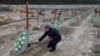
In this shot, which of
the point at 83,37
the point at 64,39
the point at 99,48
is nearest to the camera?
the point at 99,48

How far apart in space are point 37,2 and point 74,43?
33690 mm

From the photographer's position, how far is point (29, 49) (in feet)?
31.9

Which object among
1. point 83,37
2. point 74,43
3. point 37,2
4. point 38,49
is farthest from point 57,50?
point 37,2

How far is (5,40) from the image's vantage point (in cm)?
1159

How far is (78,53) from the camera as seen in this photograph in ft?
31.1

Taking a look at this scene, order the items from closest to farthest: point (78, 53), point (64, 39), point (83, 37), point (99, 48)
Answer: point (78, 53) < point (99, 48) < point (64, 39) < point (83, 37)

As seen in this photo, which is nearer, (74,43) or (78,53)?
(78,53)

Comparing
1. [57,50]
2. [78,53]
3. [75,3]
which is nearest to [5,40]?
[57,50]

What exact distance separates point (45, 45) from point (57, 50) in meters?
0.85

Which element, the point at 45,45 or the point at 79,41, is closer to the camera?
the point at 45,45

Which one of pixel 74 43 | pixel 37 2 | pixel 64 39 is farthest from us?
pixel 37 2

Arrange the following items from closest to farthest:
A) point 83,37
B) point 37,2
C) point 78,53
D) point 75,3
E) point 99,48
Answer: point 78,53
point 99,48
point 83,37
point 37,2
point 75,3

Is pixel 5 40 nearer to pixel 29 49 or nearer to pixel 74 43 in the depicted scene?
pixel 29 49

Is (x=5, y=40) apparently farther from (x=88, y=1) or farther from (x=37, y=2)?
(x=88, y=1)
